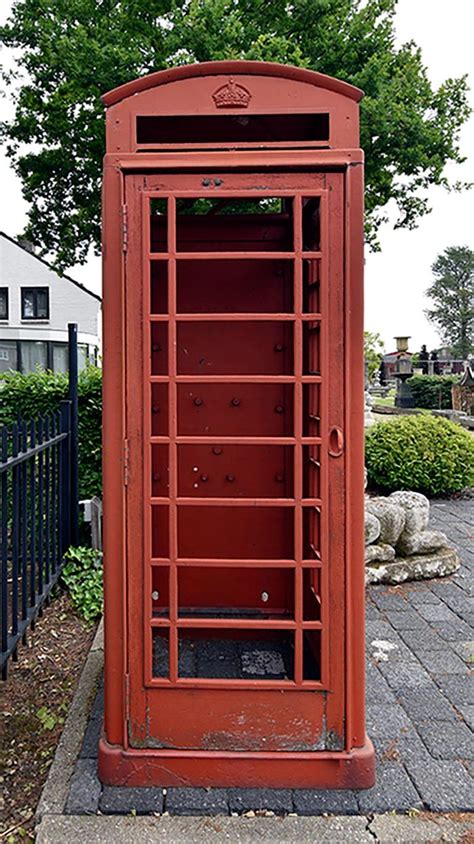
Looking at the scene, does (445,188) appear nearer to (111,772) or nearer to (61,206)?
(61,206)

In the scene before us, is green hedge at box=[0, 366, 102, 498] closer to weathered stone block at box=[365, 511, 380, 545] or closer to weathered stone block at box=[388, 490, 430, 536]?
weathered stone block at box=[365, 511, 380, 545]

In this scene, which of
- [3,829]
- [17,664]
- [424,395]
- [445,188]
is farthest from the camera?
[424,395]

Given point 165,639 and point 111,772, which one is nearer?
point 111,772

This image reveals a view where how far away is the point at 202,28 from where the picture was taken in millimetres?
9555

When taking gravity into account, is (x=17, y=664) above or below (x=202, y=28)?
below

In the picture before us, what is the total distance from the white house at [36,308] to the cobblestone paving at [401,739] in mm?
23545

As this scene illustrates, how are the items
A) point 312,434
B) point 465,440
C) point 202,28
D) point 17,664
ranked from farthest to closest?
1. point 202,28
2. point 465,440
3. point 17,664
4. point 312,434

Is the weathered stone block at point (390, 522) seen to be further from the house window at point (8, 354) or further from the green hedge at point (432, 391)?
the house window at point (8, 354)

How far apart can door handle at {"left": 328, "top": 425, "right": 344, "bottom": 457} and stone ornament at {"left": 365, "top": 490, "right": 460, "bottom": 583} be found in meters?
2.83

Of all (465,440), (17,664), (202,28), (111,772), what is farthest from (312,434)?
(202,28)

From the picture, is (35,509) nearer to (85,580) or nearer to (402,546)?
(85,580)

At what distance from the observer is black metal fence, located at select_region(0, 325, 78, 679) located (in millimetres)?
3270

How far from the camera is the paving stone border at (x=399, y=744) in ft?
7.69

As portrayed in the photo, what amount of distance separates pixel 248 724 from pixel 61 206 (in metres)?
11.8
